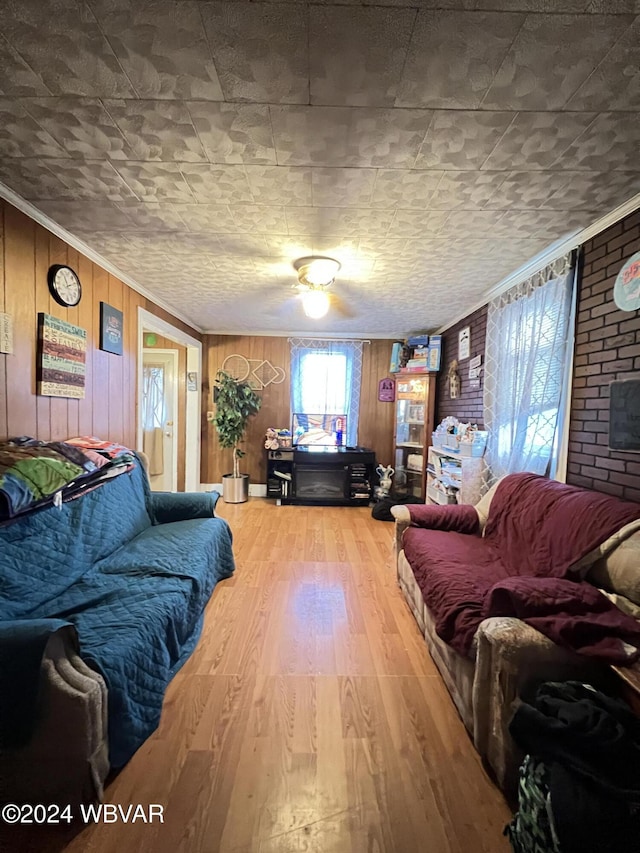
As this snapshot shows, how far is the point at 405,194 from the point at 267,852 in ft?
8.26

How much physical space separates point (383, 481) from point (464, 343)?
1.99 metres

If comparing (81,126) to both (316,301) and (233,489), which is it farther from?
(233,489)

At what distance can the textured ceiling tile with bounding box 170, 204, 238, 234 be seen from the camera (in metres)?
1.80

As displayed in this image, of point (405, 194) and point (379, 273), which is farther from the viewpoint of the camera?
point (379, 273)

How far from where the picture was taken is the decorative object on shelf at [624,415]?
1.65m

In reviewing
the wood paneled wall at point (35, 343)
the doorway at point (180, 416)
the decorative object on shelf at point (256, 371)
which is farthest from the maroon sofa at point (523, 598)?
the doorway at point (180, 416)

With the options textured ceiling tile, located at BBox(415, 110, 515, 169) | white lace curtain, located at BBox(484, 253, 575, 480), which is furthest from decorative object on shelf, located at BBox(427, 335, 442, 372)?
textured ceiling tile, located at BBox(415, 110, 515, 169)

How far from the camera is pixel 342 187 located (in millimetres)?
1602

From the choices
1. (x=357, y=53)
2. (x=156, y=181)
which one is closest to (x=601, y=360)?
(x=357, y=53)

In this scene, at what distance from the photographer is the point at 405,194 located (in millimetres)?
1645

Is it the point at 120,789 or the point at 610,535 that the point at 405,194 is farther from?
the point at 120,789

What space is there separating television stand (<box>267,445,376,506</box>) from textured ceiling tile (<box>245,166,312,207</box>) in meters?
3.21

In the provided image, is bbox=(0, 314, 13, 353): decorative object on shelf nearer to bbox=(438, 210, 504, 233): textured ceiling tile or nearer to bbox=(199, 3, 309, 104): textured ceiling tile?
bbox=(199, 3, 309, 104): textured ceiling tile

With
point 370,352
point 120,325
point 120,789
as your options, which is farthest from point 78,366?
point 370,352
